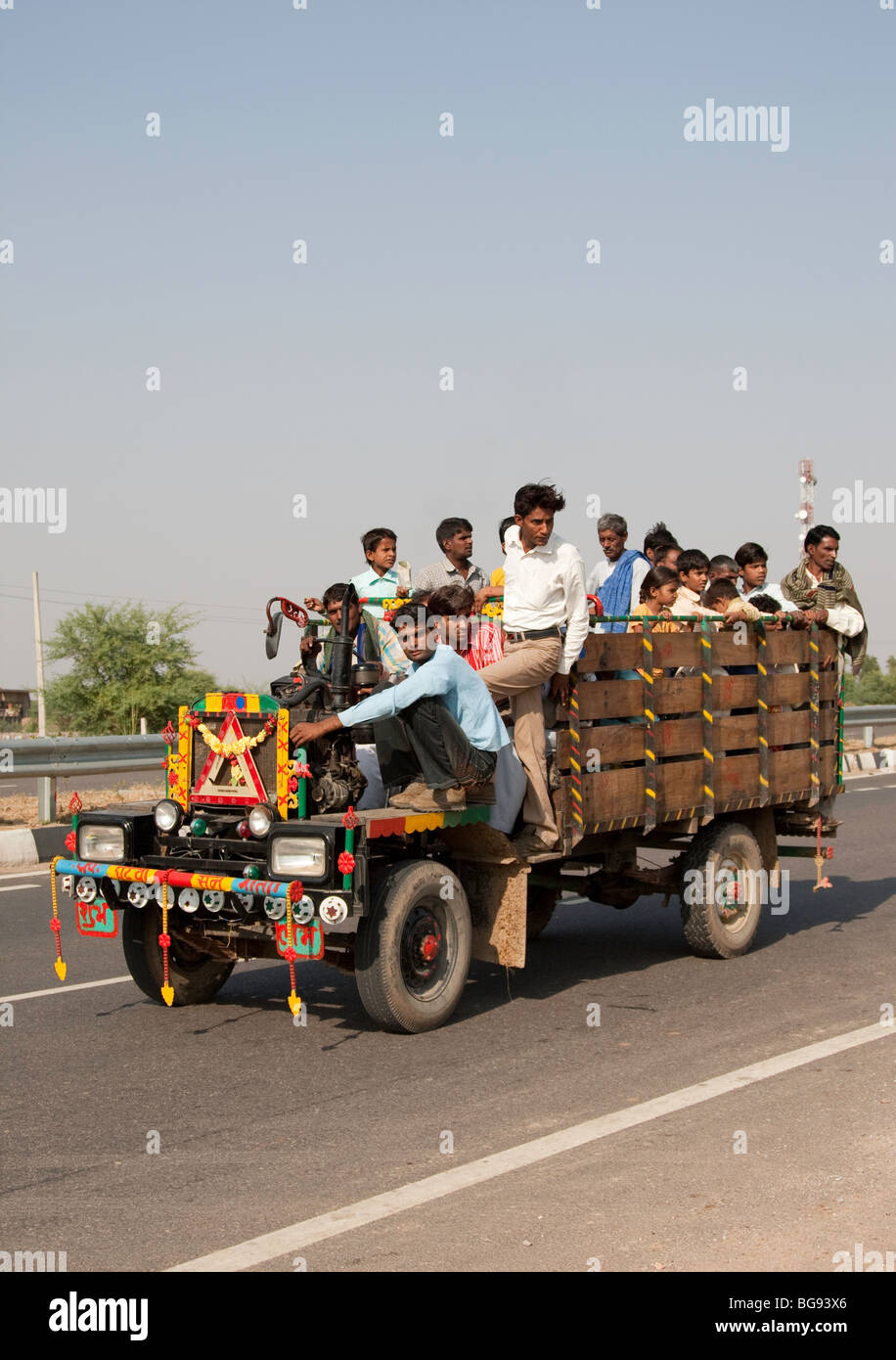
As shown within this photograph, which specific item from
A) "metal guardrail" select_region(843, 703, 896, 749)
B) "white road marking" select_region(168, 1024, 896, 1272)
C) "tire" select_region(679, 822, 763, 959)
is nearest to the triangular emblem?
"white road marking" select_region(168, 1024, 896, 1272)

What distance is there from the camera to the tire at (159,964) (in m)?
7.30

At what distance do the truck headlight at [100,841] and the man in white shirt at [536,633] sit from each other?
77.7 inches

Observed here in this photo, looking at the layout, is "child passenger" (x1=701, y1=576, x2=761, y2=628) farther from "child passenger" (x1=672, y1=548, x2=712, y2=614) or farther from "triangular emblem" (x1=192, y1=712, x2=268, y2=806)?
"triangular emblem" (x1=192, y1=712, x2=268, y2=806)

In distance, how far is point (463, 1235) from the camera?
14.4ft

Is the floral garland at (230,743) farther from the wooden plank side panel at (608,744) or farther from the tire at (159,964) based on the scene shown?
the wooden plank side panel at (608,744)

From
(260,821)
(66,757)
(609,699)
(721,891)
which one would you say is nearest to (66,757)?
(66,757)

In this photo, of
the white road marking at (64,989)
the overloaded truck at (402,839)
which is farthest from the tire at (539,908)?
the white road marking at (64,989)

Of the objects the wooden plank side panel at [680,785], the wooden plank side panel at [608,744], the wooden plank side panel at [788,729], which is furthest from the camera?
the wooden plank side panel at [788,729]

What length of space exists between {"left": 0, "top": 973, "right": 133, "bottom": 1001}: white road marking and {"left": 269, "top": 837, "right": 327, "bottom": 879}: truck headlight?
2060 mm

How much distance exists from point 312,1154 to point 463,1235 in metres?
0.97

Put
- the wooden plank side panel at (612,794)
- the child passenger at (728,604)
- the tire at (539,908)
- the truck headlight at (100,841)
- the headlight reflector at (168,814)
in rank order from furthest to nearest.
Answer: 1. the tire at (539,908)
2. the child passenger at (728,604)
3. the wooden plank side panel at (612,794)
4. the truck headlight at (100,841)
5. the headlight reflector at (168,814)

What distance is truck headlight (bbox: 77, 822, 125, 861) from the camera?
7039 mm

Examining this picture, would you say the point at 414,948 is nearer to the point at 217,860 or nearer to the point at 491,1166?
the point at 217,860
